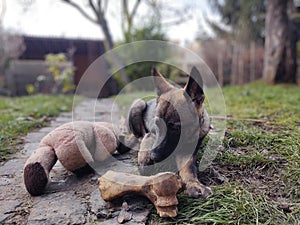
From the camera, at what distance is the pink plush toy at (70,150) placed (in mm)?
1528

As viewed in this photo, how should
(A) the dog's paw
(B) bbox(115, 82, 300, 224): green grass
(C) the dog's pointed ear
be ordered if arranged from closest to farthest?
1. (B) bbox(115, 82, 300, 224): green grass
2. (A) the dog's paw
3. (C) the dog's pointed ear

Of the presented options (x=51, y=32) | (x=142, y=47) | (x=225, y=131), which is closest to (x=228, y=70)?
(x=142, y=47)

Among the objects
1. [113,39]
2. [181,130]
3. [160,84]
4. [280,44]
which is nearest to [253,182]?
[181,130]

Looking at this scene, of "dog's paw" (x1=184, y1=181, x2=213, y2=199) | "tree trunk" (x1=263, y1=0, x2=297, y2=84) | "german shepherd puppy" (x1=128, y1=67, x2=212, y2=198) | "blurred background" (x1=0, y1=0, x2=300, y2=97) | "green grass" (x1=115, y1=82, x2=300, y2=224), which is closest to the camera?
"green grass" (x1=115, y1=82, x2=300, y2=224)

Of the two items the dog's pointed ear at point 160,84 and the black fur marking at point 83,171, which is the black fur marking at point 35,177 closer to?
the black fur marking at point 83,171

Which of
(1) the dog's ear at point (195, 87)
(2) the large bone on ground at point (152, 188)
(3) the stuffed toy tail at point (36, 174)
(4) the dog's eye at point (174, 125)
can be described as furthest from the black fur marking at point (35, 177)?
(1) the dog's ear at point (195, 87)

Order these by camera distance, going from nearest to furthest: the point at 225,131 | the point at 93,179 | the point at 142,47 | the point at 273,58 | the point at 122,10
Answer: the point at 93,179, the point at 225,131, the point at 273,58, the point at 142,47, the point at 122,10

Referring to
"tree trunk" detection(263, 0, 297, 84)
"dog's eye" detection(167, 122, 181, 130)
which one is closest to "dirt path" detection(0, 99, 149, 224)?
"dog's eye" detection(167, 122, 181, 130)

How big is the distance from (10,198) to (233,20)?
38.8ft

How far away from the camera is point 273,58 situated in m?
6.12

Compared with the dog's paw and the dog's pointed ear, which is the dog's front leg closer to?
the dog's paw

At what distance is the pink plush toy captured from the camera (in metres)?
1.53

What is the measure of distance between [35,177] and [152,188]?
677 millimetres

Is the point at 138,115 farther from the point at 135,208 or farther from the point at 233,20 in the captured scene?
the point at 233,20
